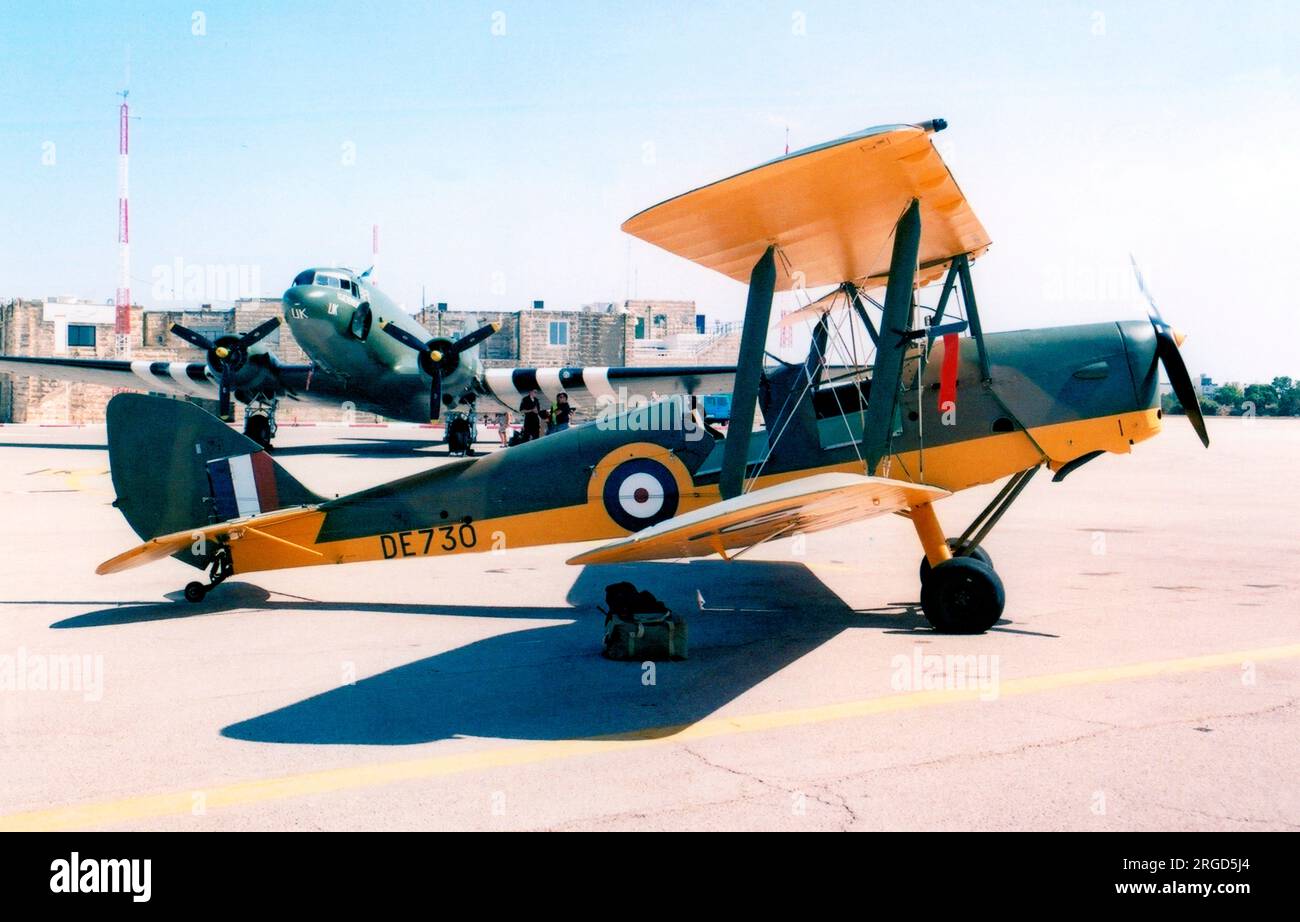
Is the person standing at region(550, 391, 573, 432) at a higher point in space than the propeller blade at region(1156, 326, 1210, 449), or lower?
higher

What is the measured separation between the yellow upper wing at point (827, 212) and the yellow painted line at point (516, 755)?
3540mm

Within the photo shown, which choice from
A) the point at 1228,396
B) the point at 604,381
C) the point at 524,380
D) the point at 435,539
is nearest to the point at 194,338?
the point at 524,380

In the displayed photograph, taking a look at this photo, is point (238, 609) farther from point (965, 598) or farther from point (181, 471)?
point (965, 598)

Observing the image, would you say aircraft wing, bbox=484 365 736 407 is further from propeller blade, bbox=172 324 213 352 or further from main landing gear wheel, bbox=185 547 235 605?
main landing gear wheel, bbox=185 547 235 605

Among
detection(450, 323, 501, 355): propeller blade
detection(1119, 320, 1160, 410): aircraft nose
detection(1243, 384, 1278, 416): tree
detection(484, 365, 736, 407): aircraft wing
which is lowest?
detection(1119, 320, 1160, 410): aircraft nose

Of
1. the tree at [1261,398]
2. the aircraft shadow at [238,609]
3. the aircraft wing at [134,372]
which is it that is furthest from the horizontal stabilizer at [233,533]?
the tree at [1261,398]

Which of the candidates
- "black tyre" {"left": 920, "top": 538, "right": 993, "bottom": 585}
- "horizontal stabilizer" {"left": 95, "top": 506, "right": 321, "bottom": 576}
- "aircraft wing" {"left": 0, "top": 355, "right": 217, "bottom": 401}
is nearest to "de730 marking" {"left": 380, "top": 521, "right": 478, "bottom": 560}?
"horizontal stabilizer" {"left": 95, "top": 506, "right": 321, "bottom": 576}

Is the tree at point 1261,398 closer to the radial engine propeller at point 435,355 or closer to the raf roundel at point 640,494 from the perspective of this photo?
the radial engine propeller at point 435,355

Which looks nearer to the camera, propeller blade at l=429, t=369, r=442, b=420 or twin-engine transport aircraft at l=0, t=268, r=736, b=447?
twin-engine transport aircraft at l=0, t=268, r=736, b=447

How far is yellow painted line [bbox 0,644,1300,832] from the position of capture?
4258 mm

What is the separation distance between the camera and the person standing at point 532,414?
28000mm

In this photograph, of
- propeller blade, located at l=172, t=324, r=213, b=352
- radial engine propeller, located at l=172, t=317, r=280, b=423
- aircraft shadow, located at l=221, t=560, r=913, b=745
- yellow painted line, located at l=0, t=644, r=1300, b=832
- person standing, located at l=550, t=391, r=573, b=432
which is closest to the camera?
yellow painted line, located at l=0, t=644, r=1300, b=832

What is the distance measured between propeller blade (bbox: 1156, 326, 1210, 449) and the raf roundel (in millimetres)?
4201
